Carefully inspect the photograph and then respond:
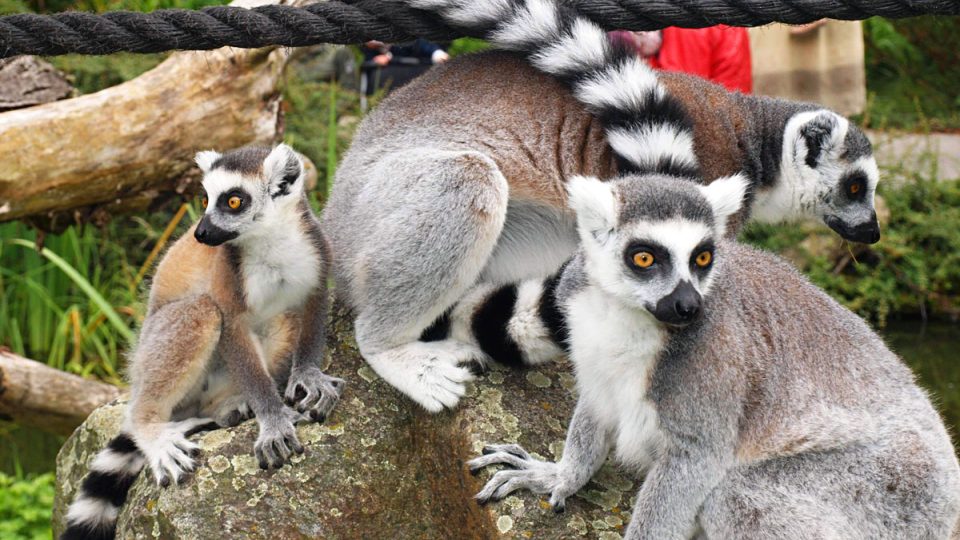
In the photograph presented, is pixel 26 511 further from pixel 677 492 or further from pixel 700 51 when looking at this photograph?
pixel 700 51

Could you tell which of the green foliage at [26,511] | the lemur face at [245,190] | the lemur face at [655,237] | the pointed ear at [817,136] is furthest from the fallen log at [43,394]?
the pointed ear at [817,136]

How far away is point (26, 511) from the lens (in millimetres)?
6480

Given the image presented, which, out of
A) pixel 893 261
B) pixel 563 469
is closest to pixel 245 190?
pixel 563 469

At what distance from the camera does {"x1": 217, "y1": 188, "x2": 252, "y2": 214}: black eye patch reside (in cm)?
431

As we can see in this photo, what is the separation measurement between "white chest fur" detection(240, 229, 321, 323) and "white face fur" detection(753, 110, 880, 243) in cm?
227

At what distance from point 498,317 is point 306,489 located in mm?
1046

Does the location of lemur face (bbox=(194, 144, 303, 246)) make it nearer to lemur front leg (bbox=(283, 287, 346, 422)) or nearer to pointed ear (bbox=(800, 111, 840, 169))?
lemur front leg (bbox=(283, 287, 346, 422))

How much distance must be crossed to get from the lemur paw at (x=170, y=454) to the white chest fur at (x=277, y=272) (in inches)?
22.7

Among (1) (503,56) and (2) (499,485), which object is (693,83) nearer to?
(1) (503,56)

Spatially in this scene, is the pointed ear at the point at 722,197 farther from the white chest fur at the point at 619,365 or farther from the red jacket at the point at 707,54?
the red jacket at the point at 707,54

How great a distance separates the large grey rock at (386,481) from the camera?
3.94 meters

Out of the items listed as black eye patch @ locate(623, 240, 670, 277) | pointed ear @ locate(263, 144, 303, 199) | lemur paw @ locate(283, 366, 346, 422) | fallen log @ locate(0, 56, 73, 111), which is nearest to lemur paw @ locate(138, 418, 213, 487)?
lemur paw @ locate(283, 366, 346, 422)

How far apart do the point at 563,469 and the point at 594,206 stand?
987mm

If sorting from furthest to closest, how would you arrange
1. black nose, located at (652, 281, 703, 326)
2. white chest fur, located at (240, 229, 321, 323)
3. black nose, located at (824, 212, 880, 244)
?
black nose, located at (824, 212, 880, 244) < white chest fur, located at (240, 229, 321, 323) < black nose, located at (652, 281, 703, 326)
